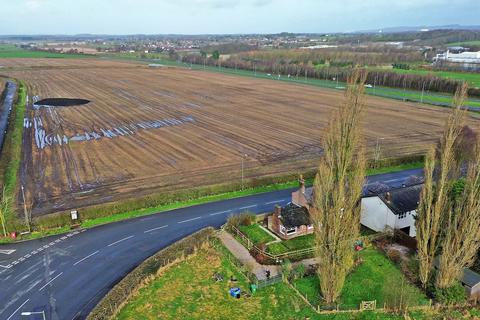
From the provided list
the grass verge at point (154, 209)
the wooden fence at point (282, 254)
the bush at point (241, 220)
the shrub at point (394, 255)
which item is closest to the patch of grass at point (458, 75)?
the grass verge at point (154, 209)

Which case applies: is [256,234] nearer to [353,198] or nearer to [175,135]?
[353,198]

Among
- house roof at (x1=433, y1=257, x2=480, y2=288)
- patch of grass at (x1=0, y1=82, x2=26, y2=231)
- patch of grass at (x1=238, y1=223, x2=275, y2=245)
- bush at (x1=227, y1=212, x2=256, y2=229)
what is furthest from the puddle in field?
house roof at (x1=433, y1=257, x2=480, y2=288)

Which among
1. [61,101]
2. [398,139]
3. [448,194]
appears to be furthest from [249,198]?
[61,101]

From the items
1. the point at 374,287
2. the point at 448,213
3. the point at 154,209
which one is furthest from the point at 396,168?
the point at 154,209

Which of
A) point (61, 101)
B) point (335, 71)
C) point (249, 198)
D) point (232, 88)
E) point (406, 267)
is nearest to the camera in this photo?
point (406, 267)

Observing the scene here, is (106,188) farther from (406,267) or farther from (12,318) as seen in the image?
(406,267)

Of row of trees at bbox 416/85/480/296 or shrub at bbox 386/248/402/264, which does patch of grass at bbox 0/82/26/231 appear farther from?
row of trees at bbox 416/85/480/296
